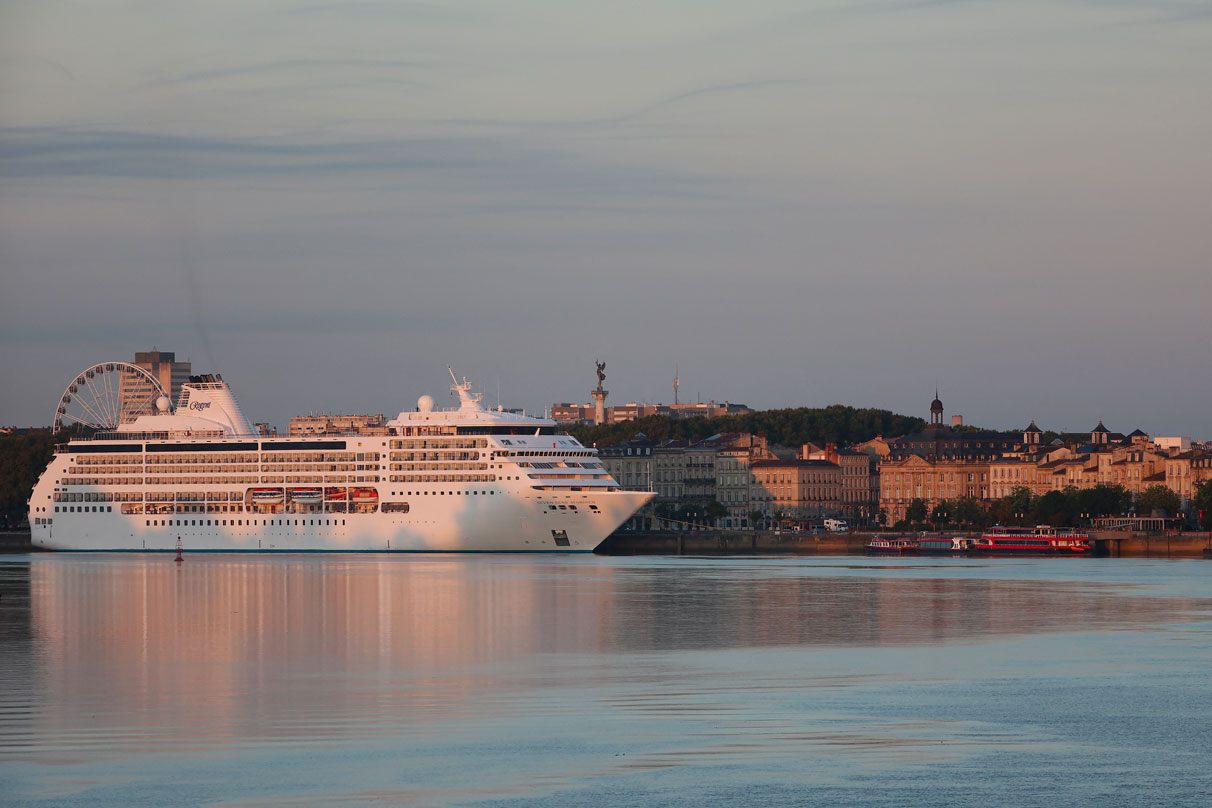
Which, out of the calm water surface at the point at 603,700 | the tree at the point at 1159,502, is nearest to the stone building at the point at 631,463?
the tree at the point at 1159,502

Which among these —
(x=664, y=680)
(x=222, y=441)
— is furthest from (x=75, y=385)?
(x=664, y=680)

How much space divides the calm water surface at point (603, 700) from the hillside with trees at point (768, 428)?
395 ft

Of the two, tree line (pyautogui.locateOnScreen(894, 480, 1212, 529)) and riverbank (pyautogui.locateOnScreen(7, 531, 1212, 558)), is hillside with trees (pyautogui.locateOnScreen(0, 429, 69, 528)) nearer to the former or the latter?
riverbank (pyautogui.locateOnScreen(7, 531, 1212, 558))

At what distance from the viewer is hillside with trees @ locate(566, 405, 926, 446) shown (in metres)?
186

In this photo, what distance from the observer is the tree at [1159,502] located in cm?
13188

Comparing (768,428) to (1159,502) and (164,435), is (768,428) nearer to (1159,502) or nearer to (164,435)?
(1159,502)

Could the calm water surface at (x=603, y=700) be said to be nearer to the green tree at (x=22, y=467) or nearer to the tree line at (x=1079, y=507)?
the tree line at (x=1079, y=507)

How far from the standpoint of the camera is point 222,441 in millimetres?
124125

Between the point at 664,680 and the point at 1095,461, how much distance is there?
119m

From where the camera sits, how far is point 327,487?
11994 centimetres

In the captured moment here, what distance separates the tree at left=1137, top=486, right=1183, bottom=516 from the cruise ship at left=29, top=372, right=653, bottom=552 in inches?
1496

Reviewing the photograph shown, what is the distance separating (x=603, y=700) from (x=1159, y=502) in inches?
A: 4137

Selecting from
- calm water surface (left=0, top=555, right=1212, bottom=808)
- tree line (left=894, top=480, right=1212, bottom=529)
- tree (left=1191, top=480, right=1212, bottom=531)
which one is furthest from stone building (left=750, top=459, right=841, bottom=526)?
calm water surface (left=0, top=555, right=1212, bottom=808)

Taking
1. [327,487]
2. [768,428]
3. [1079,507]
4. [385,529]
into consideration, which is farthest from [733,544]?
[768,428]
